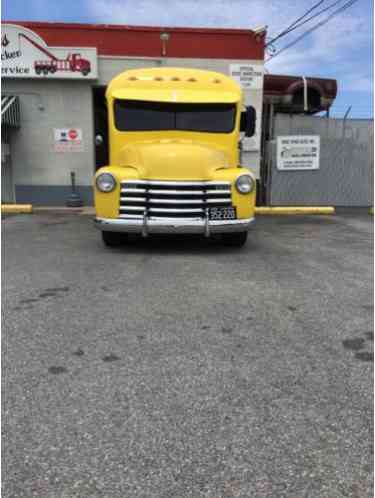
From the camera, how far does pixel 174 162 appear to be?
6180mm

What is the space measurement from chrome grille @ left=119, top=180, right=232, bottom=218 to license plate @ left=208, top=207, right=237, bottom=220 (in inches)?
2.2

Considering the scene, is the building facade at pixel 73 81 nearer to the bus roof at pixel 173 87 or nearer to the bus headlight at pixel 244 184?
the bus roof at pixel 173 87

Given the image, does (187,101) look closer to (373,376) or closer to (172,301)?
(172,301)

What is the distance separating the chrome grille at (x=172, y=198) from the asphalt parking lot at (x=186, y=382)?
105cm

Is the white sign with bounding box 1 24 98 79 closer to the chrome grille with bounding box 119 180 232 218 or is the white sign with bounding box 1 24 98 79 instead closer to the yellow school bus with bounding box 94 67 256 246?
the yellow school bus with bounding box 94 67 256 246

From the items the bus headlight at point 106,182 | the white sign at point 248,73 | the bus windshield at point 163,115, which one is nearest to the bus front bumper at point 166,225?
the bus headlight at point 106,182

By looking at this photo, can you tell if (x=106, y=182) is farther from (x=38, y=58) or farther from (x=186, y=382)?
(x=38, y=58)

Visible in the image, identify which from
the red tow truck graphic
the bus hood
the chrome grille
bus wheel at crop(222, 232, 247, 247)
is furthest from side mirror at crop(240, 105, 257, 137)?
the red tow truck graphic

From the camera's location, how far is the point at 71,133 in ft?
41.7

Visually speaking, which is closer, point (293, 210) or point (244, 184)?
point (244, 184)

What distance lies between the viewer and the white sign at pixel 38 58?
12.0m

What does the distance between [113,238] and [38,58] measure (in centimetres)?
815

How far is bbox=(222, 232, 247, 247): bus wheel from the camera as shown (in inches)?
266

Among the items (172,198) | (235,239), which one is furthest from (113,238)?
(235,239)
